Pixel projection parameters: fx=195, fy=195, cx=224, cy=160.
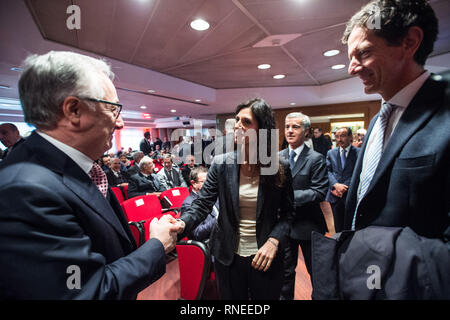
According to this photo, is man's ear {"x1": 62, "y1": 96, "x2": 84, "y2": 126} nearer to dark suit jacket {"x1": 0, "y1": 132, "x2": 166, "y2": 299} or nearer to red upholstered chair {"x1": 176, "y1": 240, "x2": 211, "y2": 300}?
dark suit jacket {"x1": 0, "y1": 132, "x2": 166, "y2": 299}

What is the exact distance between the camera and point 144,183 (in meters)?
4.19

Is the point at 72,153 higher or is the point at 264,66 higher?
the point at 264,66

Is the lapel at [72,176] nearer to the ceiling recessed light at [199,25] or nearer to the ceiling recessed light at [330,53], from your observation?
the ceiling recessed light at [199,25]

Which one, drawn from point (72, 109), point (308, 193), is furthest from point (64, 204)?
point (308, 193)

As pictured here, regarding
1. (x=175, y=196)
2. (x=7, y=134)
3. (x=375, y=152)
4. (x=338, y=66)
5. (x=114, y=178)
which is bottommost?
(x=175, y=196)

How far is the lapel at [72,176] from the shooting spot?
0.63 meters

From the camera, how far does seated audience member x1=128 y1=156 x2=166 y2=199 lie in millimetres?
4117

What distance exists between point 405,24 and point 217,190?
122 cm

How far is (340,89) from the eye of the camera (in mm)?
5996

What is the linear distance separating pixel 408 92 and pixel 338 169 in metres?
2.42

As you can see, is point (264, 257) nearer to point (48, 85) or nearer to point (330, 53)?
point (48, 85)
